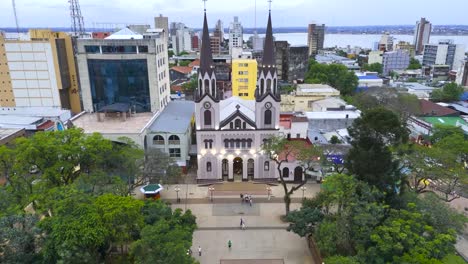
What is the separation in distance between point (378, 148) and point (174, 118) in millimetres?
31238

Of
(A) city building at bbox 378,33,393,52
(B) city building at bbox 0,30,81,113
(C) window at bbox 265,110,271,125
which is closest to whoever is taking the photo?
(C) window at bbox 265,110,271,125

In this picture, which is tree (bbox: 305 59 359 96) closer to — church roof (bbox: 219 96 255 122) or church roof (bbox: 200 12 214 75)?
church roof (bbox: 219 96 255 122)

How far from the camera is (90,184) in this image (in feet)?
98.1

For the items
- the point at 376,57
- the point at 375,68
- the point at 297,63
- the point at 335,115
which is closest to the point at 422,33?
the point at 376,57

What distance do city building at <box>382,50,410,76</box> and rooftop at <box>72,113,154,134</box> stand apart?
102 m

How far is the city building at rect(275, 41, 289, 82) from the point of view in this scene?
104 metres

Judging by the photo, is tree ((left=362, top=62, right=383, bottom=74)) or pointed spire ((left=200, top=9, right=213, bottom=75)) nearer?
pointed spire ((left=200, top=9, right=213, bottom=75))

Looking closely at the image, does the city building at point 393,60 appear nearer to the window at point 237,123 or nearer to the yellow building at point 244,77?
the yellow building at point 244,77

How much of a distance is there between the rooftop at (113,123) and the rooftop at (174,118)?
5.54 ft

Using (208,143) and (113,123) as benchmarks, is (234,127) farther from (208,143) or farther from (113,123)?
(113,123)

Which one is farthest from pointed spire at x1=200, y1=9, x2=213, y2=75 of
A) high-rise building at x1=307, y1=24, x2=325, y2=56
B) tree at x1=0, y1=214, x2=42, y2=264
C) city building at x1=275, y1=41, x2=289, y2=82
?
high-rise building at x1=307, y1=24, x2=325, y2=56

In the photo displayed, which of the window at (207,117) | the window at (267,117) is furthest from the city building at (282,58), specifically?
the window at (207,117)

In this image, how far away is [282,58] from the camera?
10500cm

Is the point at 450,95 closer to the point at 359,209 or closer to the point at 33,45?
the point at 359,209
